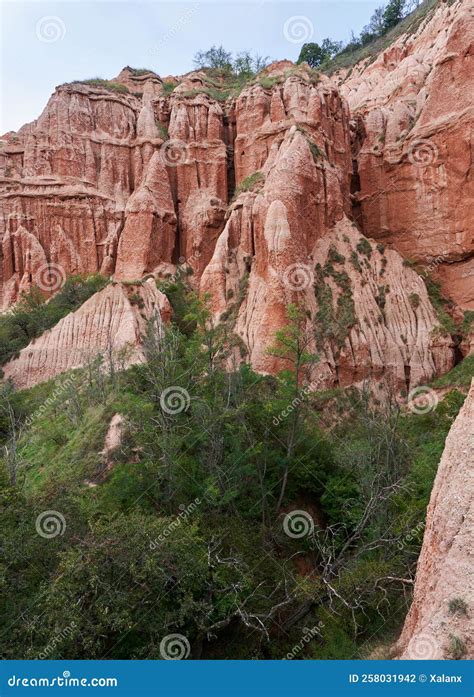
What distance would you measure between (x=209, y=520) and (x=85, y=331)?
19.0 meters

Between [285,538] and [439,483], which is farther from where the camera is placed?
[285,538]

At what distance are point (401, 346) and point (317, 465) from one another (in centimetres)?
1520

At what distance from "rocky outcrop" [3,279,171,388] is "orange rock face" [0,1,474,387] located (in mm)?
4166

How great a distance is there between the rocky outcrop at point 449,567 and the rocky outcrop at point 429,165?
28157mm

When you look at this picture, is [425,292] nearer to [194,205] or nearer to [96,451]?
[194,205]

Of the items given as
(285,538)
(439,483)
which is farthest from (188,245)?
(439,483)

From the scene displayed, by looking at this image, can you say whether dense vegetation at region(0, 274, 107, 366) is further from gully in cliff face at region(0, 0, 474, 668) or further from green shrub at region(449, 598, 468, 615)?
green shrub at region(449, 598, 468, 615)

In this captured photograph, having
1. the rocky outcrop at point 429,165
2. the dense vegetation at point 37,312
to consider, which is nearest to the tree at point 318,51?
the rocky outcrop at point 429,165

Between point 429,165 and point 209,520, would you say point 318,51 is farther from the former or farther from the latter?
point 209,520

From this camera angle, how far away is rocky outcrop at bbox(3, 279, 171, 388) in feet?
99.2

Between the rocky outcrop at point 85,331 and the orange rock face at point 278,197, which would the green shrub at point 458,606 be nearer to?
the orange rock face at point 278,197

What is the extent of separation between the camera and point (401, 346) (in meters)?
31.2

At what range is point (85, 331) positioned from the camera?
31.0 metres

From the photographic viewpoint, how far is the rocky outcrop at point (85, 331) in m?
30.2
